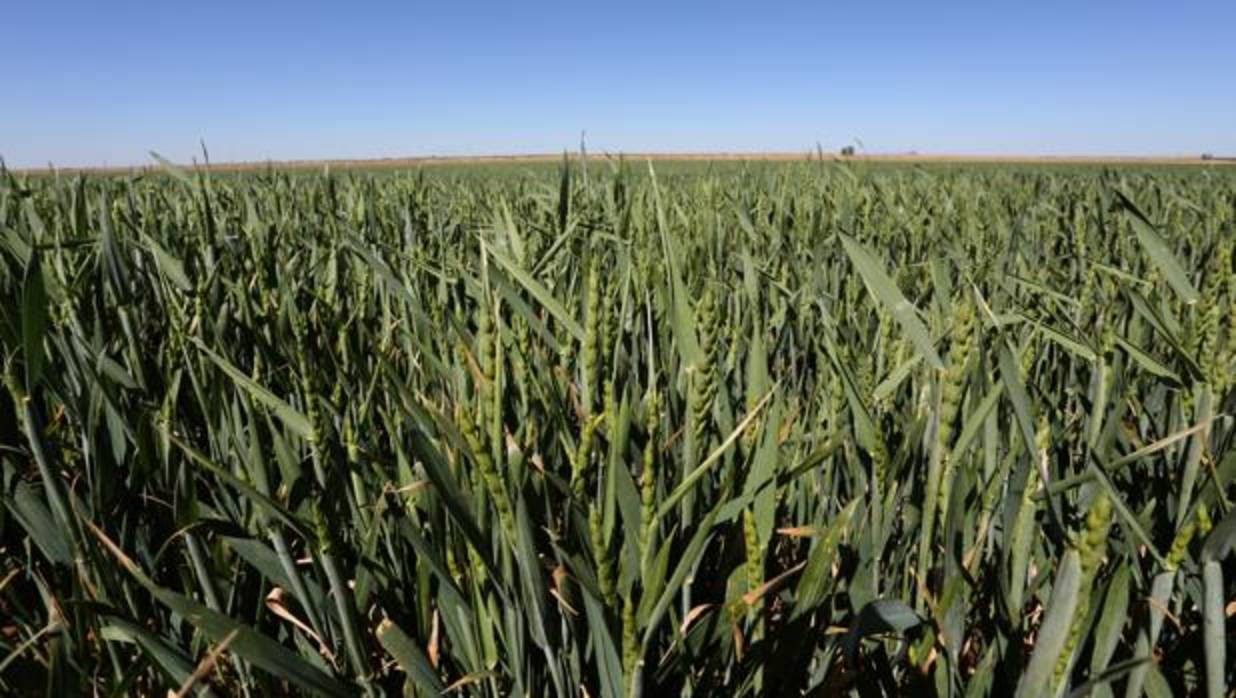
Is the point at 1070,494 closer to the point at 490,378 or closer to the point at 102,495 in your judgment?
the point at 490,378

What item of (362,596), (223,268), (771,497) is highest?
(223,268)

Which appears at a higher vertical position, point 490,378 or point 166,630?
point 490,378

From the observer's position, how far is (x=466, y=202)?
265cm

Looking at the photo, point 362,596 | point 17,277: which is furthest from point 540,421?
point 17,277

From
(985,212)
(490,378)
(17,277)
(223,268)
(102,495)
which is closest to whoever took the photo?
(490,378)

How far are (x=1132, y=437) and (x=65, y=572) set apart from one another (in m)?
1.21

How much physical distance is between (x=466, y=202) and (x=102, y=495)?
1998 mm

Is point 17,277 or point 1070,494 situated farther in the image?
point 17,277

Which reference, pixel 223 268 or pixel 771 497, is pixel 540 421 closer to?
pixel 771 497

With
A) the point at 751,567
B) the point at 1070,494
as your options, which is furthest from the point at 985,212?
the point at 751,567

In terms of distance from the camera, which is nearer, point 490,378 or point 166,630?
point 490,378

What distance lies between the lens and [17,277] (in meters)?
1.20

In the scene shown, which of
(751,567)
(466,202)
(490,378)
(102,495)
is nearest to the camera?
(490,378)

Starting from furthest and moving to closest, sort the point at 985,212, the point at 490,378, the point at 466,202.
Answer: the point at 985,212 < the point at 466,202 < the point at 490,378
